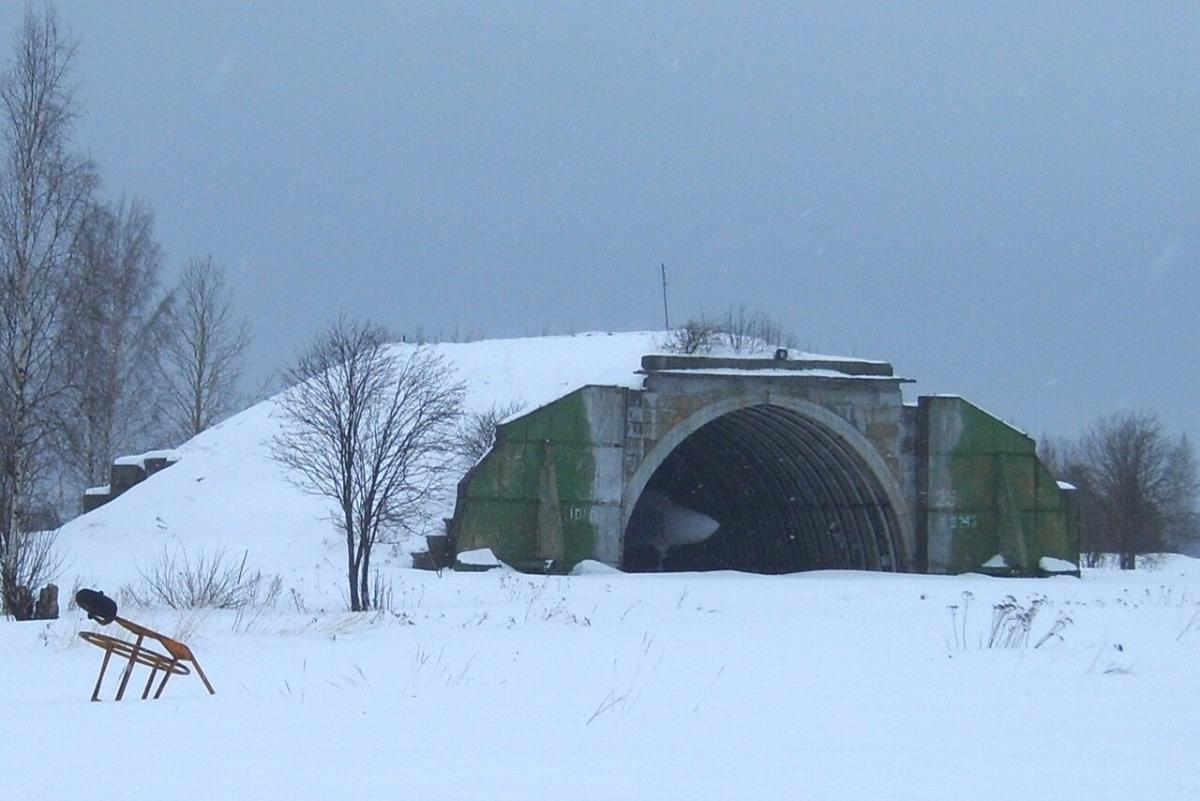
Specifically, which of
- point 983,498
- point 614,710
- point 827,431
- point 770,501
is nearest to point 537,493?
point 827,431

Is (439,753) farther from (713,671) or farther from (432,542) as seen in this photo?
(432,542)

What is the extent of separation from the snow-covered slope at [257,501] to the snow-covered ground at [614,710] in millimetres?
9536

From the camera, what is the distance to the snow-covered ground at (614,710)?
7234 millimetres

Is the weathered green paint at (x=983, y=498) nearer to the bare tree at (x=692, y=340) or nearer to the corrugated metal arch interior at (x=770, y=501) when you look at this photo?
the corrugated metal arch interior at (x=770, y=501)

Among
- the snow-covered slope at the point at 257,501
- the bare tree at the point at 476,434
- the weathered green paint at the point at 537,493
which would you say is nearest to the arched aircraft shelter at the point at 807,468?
the weathered green paint at the point at 537,493

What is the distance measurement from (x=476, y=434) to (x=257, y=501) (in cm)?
645

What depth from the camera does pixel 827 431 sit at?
33.6 meters

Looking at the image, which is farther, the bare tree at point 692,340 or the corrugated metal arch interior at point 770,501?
the bare tree at point 692,340

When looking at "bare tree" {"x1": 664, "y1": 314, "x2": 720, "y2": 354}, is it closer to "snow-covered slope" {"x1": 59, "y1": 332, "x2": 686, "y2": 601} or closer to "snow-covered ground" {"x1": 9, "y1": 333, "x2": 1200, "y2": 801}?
"snow-covered slope" {"x1": 59, "y1": 332, "x2": 686, "y2": 601}

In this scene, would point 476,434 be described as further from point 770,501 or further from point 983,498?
point 983,498

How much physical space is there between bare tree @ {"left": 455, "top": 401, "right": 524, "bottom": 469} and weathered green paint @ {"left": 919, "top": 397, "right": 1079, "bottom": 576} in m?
11.6

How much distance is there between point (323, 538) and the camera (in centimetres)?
3622

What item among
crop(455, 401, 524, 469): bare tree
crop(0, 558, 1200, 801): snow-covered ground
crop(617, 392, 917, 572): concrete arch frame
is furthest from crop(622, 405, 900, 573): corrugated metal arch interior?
crop(0, 558, 1200, 801): snow-covered ground

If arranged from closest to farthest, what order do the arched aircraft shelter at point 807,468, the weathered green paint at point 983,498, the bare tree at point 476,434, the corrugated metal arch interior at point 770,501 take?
the arched aircraft shelter at point 807,468, the weathered green paint at point 983,498, the corrugated metal arch interior at point 770,501, the bare tree at point 476,434
